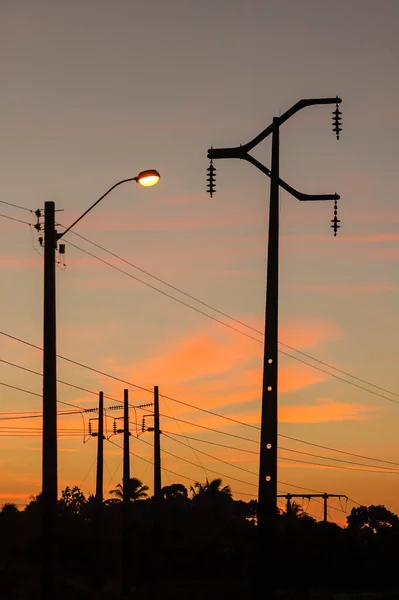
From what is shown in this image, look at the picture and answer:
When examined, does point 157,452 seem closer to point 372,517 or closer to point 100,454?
point 100,454

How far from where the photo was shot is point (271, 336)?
23.8 metres

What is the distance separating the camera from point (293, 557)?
334ft

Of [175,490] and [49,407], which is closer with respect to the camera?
[49,407]

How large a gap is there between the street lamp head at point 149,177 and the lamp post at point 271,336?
1502mm

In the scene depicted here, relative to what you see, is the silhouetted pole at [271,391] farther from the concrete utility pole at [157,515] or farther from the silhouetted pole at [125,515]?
the silhouetted pole at [125,515]

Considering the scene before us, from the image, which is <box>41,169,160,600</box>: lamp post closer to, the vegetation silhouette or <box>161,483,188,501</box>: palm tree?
the vegetation silhouette

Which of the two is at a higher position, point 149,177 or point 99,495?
point 149,177

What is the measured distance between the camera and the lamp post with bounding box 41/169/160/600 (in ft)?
76.1

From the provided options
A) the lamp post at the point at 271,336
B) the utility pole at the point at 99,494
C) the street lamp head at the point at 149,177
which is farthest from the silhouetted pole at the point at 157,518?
the street lamp head at the point at 149,177

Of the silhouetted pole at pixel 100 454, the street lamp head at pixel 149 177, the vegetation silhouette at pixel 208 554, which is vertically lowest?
the vegetation silhouette at pixel 208 554

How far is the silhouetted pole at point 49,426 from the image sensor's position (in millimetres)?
23188

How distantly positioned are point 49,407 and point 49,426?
0.36 meters

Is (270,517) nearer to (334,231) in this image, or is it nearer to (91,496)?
(334,231)

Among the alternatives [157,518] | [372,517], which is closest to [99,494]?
[157,518]
